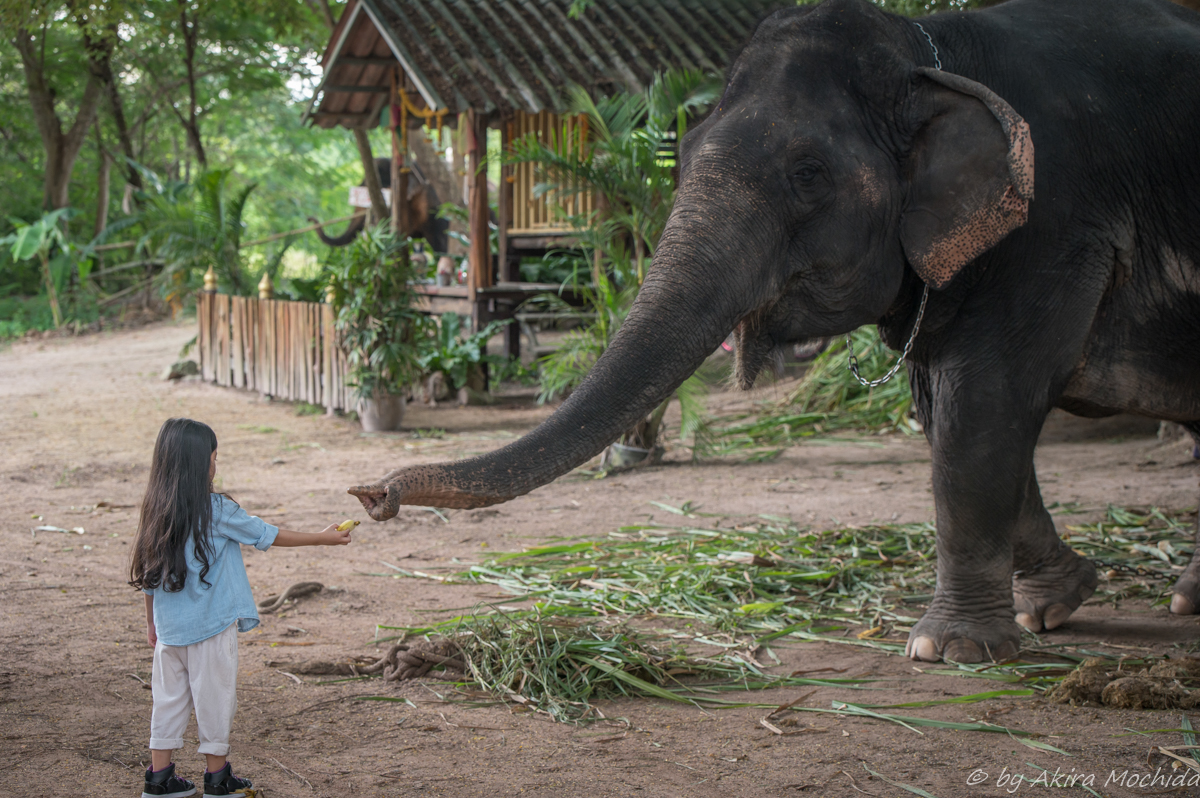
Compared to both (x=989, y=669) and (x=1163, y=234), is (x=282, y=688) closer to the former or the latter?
(x=989, y=669)

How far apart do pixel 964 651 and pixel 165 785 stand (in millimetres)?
2858

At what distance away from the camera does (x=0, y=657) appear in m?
4.02

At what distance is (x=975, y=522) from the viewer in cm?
398

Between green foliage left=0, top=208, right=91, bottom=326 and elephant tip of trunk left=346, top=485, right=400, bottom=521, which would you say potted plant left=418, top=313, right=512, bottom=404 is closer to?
elephant tip of trunk left=346, top=485, right=400, bottom=521

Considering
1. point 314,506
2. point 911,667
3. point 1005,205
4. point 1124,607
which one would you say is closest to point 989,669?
point 911,667

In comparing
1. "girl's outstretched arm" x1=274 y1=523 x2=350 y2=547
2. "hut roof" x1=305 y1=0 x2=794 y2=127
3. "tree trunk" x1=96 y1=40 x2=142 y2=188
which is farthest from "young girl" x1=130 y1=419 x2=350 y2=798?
"tree trunk" x1=96 y1=40 x2=142 y2=188

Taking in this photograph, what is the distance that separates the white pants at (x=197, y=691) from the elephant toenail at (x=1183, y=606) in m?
3.94

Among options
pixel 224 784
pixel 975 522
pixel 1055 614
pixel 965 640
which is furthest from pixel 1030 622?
pixel 224 784

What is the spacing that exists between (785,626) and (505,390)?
912cm

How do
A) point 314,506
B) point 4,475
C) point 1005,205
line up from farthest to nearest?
1. point 4,475
2. point 314,506
3. point 1005,205

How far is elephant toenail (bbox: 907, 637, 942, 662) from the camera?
411 cm

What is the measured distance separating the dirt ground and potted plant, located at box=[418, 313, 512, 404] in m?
2.81

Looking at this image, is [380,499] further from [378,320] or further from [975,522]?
[378,320]

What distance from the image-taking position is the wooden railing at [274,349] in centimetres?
1116
